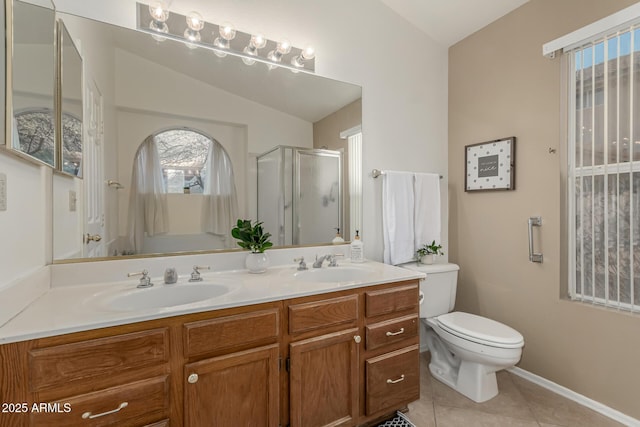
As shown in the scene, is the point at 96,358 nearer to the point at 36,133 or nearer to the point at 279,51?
the point at 36,133

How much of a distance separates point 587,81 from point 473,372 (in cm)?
190

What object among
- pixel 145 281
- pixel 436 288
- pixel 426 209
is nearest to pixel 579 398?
pixel 436 288

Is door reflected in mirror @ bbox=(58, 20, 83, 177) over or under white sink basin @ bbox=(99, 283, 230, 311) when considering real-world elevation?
over

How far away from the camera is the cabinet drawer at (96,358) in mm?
866

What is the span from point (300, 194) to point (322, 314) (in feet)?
2.75

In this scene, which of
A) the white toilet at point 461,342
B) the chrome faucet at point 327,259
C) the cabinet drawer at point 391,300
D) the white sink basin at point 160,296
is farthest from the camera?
the chrome faucet at point 327,259

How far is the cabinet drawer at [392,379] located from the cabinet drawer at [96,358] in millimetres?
997

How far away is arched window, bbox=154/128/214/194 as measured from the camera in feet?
5.05

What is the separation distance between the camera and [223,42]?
1669mm

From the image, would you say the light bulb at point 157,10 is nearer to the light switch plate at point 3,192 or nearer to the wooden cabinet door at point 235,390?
the light switch plate at point 3,192

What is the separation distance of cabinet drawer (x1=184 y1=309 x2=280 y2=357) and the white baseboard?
6.29 feet

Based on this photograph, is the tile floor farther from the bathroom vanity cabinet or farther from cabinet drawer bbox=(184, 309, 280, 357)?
cabinet drawer bbox=(184, 309, 280, 357)

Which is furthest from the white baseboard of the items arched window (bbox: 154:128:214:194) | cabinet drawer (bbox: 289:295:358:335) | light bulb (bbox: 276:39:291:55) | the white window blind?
light bulb (bbox: 276:39:291:55)

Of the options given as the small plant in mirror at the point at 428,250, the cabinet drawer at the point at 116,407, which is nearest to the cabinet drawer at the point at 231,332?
the cabinet drawer at the point at 116,407
